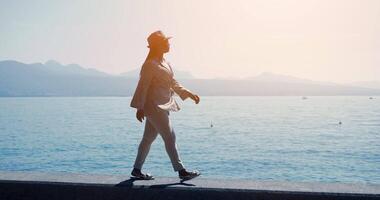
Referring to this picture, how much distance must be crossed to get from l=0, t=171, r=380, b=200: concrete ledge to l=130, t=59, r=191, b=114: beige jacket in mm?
810

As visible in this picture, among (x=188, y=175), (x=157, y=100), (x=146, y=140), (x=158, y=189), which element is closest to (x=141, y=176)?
(x=146, y=140)

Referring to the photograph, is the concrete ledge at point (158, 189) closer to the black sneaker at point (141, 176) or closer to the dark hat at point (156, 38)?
the black sneaker at point (141, 176)

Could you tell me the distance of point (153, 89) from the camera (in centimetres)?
539

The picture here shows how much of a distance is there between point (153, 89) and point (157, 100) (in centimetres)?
14

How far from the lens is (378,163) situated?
47.2 meters

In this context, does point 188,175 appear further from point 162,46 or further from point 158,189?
point 162,46

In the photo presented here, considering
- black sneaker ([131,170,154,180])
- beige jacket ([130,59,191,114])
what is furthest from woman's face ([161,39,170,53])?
black sneaker ([131,170,154,180])

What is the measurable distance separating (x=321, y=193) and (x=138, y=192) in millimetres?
1737

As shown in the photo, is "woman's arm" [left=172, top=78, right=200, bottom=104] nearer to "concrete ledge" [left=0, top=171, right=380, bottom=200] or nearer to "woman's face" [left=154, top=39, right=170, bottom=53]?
"woman's face" [left=154, top=39, right=170, bottom=53]

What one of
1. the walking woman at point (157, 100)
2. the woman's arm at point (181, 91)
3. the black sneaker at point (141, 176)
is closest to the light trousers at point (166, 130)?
the walking woman at point (157, 100)

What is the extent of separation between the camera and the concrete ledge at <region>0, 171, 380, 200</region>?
4246 millimetres

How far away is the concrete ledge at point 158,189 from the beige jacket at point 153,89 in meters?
0.81

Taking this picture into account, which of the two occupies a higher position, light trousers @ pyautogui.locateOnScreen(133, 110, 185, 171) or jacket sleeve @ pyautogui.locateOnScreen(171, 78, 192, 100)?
jacket sleeve @ pyautogui.locateOnScreen(171, 78, 192, 100)

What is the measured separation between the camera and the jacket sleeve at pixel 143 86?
530cm
